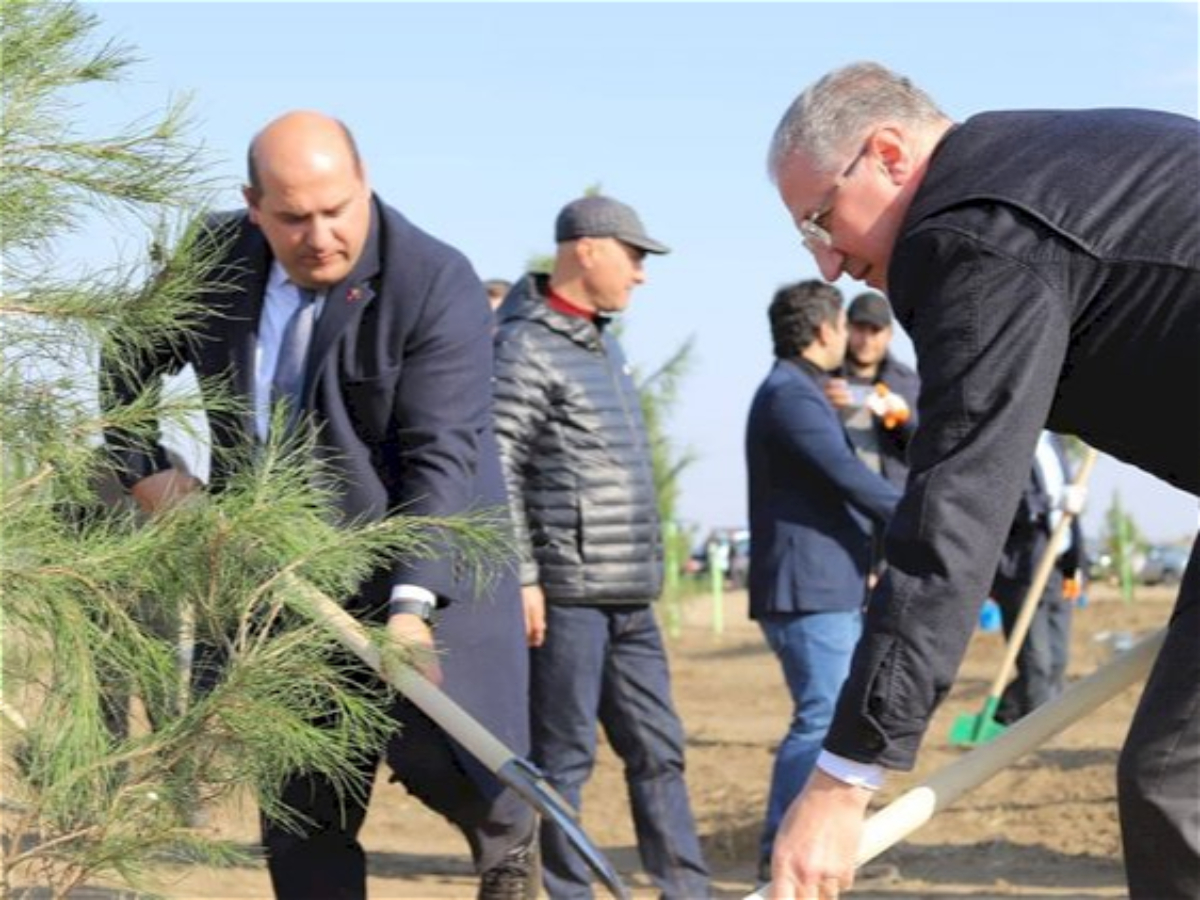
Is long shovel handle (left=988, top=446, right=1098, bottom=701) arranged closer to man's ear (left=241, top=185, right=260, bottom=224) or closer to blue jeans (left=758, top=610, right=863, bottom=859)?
blue jeans (left=758, top=610, right=863, bottom=859)

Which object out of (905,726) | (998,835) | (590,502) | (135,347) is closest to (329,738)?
(135,347)

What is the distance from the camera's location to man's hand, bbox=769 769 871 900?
341 centimetres

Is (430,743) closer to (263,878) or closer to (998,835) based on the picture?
(263,878)

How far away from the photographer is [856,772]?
3.44m

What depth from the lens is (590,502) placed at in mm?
6496

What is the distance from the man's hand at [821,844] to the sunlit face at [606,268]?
3296 mm

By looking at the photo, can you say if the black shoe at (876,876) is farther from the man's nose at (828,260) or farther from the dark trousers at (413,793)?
the man's nose at (828,260)

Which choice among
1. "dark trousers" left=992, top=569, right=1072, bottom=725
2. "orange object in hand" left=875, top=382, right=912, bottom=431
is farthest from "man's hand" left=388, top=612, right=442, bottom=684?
"dark trousers" left=992, top=569, right=1072, bottom=725

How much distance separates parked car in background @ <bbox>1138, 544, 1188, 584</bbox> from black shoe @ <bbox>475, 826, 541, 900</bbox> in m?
25.3

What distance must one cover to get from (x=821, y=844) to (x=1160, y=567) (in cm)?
2777

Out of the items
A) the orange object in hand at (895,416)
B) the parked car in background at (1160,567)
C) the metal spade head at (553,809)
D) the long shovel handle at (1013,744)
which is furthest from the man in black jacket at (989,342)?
the parked car in background at (1160,567)

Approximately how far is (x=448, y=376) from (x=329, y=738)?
108 cm

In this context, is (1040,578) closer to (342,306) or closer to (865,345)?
(865,345)

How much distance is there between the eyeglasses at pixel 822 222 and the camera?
11.8 ft
